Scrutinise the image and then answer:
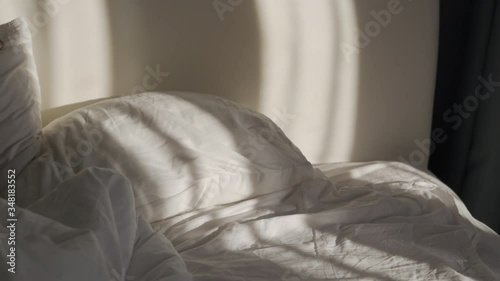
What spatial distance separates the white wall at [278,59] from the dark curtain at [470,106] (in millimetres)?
224

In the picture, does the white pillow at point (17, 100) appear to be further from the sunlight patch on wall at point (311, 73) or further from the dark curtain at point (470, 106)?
the dark curtain at point (470, 106)

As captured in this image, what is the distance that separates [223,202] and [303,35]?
0.66 meters

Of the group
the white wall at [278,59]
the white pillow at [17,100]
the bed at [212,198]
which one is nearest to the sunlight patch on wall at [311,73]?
the white wall at [278,59]

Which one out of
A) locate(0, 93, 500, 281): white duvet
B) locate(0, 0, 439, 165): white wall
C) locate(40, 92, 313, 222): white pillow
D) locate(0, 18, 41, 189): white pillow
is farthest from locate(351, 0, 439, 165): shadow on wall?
locate(0, 18, 41, 189): white pillow

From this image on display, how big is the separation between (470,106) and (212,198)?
→ 4.09 feet

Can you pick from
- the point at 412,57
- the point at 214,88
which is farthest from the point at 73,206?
the point at 412,57

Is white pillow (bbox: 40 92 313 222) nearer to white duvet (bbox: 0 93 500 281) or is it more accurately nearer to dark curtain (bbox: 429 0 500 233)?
white duvet (bbox: 0 93 500 281)

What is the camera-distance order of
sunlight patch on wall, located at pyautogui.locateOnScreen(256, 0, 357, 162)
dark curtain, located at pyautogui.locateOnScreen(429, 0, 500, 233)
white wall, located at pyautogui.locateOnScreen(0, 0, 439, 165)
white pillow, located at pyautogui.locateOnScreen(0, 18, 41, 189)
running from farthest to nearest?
1. dark curtain, located at pyautogui.locateOnScreen(429, 0, 500, 233)
2. sunlight patch on wall, located at pyautogui.locateOnScreen(256, 0, 357, 162)
3. white wall, located at pyautogui.locateOnScreen(0, 0, 439, 165)
4. white pillow, located at pyautogui.locateOnScreen(0, 18, 41, 189)

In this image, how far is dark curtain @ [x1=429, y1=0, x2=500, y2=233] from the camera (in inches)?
102

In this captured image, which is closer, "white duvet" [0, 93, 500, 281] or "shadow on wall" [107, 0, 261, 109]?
"white duvet" [0, 93, 500, 281]

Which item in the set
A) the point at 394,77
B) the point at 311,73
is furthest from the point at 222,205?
the point at 394,77

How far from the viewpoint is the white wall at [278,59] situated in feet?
6.64

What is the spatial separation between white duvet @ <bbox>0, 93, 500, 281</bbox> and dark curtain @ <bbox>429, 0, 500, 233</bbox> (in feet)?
1.89

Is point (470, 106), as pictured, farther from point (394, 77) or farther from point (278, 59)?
point (278, 59)
